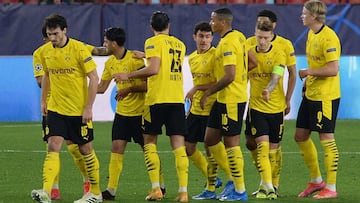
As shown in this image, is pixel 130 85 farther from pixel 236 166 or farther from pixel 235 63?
pixel 236 166

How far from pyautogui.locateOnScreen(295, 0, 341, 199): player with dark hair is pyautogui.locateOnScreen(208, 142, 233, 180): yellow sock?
84 centimetres

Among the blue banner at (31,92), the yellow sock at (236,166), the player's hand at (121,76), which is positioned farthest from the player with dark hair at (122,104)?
the blue banner at (31,92)

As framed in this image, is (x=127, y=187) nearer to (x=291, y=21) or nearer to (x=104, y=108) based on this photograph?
(x=104, y=108)

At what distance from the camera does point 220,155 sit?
11023 millimetres

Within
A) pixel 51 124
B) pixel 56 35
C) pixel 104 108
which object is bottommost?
pixel 104 108

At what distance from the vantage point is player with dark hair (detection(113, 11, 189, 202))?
34.1 ft

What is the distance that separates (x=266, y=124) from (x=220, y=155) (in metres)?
0.59

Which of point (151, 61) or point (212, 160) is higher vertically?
point (151, 61)

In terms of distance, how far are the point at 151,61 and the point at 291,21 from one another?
1360 centimetres

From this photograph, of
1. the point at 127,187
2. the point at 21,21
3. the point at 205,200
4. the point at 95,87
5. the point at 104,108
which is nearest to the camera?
the point at 95,87

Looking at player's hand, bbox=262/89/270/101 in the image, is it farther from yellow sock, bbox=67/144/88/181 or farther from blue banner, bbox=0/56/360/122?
blue banner, bbox=0/56/360/122

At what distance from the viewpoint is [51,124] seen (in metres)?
10.2

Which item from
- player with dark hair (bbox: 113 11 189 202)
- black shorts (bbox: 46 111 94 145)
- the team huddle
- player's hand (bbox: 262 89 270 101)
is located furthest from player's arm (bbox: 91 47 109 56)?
player's hand (bbox: 262 89 270 101)

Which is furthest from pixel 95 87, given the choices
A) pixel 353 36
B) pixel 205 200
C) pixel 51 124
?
pixel 353 36
